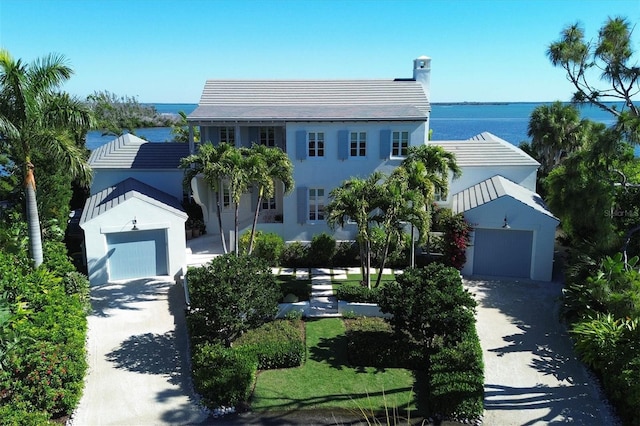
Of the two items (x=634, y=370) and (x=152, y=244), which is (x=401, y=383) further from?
(x=152, y=244)

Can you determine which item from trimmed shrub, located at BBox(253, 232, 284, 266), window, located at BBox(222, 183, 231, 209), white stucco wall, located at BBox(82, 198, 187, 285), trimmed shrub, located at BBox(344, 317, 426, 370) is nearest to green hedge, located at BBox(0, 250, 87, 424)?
white stucco wall, located at BBox(82, 198, 187, 285)

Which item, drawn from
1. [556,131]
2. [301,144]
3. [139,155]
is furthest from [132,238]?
[556,131]

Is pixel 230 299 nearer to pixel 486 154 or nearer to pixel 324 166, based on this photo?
pixel 324 166

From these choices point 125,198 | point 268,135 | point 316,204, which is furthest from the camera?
point 268,135

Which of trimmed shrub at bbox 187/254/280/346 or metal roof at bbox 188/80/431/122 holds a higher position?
metal roof at bbox 188/80/431/122

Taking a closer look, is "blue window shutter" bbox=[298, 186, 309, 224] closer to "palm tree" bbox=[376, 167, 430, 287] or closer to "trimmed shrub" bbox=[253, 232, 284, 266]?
"trimmed shrub" bbox=[253, 232, 284, 266]

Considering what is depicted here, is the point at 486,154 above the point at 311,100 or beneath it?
beneath
